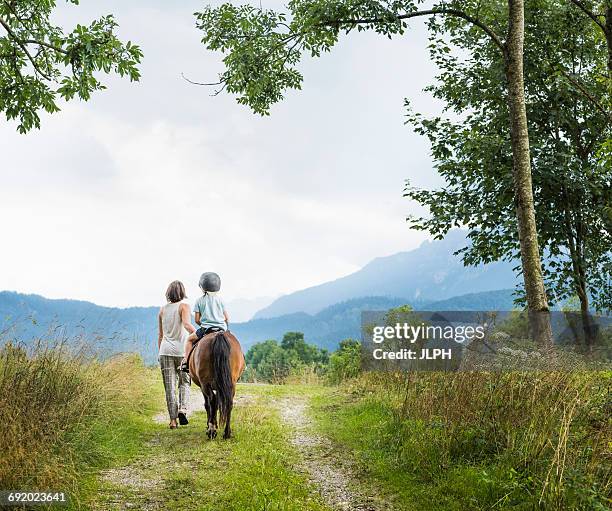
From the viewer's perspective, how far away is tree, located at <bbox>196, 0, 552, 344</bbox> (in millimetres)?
11734

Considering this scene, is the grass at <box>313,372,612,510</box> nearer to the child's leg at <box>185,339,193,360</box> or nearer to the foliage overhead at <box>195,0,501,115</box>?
the child's leg at <box>185,339,193,360</box>

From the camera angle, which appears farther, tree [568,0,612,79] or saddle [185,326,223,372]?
tree [568,0,612,79]

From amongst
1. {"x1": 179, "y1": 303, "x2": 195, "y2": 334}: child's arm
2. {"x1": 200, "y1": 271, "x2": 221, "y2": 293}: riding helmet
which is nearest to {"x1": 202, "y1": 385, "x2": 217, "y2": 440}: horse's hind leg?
{"x1": 179, "y1": 303, "x2": 195, "y2": 334}: child's arm

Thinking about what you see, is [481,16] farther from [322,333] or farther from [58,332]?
[322,333]

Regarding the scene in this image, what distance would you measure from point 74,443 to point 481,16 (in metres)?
14.0

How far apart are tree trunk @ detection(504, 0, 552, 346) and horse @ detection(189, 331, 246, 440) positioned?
590 cm

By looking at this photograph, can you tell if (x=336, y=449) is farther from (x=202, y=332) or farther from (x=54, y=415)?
(x=54, y=415)

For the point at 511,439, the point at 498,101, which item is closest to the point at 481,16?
the point at 498,101

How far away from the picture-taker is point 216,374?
877cm

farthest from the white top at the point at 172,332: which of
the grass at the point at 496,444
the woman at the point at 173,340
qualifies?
the grass at the point at 496,444

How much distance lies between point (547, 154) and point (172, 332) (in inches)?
477

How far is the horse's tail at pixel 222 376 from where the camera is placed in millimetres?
8750

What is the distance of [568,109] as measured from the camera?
60.0 ft

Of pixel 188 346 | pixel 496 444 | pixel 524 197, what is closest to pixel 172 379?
pixel 188 346
